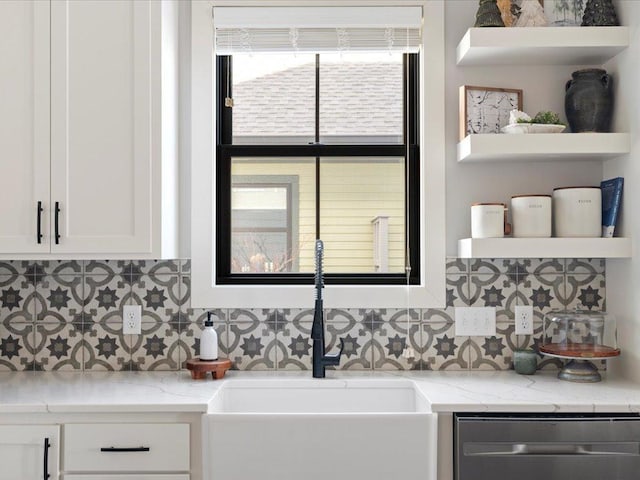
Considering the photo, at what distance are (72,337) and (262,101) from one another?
4.09 feet

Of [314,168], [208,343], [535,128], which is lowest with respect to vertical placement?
[208,343]

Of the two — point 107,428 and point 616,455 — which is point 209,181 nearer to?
point 107,428

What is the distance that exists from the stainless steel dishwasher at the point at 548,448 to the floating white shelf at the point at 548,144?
0.94 m

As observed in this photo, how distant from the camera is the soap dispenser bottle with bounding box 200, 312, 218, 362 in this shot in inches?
102

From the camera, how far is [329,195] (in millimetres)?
2900

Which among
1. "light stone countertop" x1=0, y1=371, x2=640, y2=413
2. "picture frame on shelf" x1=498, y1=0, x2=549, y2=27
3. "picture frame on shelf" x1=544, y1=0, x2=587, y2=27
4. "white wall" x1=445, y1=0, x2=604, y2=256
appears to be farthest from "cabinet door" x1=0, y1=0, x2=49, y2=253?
"picture frame on shelf" x1=544, y1=0, x2=587, y2=27

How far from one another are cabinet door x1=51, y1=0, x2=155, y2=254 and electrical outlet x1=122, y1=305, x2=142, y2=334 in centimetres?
42

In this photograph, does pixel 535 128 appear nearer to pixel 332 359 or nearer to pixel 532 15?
pixel 532 15

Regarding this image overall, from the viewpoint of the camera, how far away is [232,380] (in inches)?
100

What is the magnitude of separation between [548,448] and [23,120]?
6.77 feet

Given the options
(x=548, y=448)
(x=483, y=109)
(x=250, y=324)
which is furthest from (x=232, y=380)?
(x=483, y=109)

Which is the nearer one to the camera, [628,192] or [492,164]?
[628,192]

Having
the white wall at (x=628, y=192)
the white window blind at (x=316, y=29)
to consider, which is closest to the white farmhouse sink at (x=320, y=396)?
the white wall at (x=628, y=192)

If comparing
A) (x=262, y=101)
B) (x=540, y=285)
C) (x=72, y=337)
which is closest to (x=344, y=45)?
(x=262, y=101)
